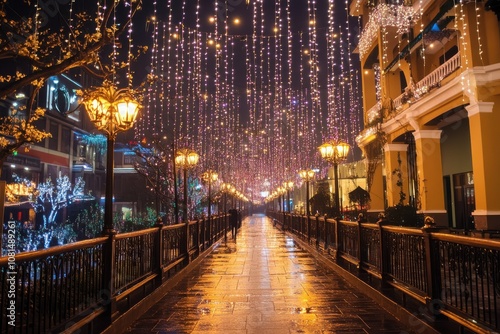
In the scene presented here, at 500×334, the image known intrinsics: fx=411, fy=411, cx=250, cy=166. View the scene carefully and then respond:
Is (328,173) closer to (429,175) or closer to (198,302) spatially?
(429,175)

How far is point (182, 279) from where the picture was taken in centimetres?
994

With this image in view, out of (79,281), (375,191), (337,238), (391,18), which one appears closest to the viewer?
(79,281)

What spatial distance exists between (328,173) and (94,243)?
51.3 metres

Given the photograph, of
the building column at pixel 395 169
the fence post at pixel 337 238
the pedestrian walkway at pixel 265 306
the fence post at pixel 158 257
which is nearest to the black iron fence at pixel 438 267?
the pedestrian walkway at pixel 265 306

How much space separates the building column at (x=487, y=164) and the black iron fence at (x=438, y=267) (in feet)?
19.2

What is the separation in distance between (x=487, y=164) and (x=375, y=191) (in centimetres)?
1061

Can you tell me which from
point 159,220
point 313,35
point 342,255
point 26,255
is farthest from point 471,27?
point 26,255

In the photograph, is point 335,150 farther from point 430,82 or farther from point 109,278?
point 109,278

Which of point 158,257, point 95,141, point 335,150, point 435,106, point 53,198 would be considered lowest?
point 158,257

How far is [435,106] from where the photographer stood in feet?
52.8

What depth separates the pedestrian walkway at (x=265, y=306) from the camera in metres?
5.70

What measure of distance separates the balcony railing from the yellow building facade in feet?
0.14

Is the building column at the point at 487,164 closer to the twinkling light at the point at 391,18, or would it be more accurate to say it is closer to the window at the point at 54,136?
the twinkling light at the point at 391,18

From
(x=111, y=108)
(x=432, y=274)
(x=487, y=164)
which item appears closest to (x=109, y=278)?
(x=111, y=108)
